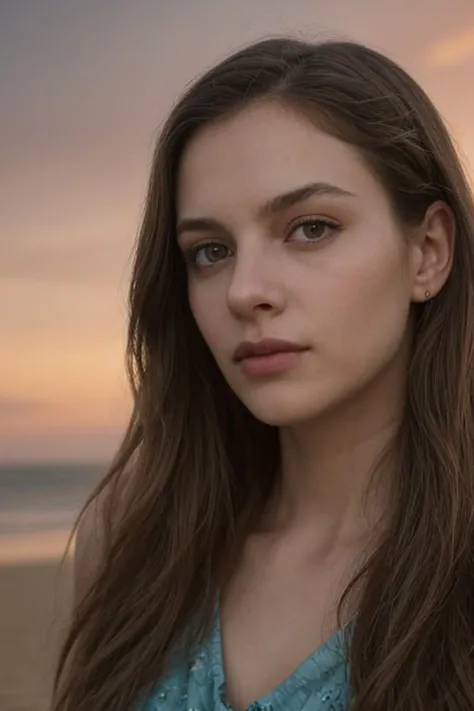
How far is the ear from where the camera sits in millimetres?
1493

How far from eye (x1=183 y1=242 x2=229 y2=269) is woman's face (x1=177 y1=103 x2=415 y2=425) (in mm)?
55

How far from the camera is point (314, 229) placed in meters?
1.41

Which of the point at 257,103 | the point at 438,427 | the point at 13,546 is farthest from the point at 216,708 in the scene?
the point at 13,546

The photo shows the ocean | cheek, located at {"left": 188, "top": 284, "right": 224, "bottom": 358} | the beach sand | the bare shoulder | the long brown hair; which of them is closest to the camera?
the long brown hair

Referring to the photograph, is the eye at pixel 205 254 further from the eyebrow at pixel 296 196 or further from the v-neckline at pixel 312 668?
the v-neckline at pixel 312 668

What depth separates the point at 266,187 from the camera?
1398 millimetres

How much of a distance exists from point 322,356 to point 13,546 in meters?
5.49

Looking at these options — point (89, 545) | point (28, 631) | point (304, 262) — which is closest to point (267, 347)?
point (304, 262)

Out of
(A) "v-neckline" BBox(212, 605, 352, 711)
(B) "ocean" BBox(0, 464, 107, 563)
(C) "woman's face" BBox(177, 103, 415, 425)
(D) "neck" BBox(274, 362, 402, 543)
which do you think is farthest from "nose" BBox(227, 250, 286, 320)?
(B) "ocean" BBox(0, 464, 107, 563)

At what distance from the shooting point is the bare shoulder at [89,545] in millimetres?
1807

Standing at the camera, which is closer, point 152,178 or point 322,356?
point 322,356

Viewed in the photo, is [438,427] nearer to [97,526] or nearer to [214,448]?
[214,448]

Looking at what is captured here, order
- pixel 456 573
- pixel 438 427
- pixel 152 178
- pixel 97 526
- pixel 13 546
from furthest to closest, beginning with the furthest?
pixel 13 546
pixel 97 526
pixel 152 178
pixel 438 427
pixel 456 573

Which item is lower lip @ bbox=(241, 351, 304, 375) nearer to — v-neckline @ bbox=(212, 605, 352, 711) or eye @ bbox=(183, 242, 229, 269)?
eye @ bbox=(183, 242, 229, 269)
